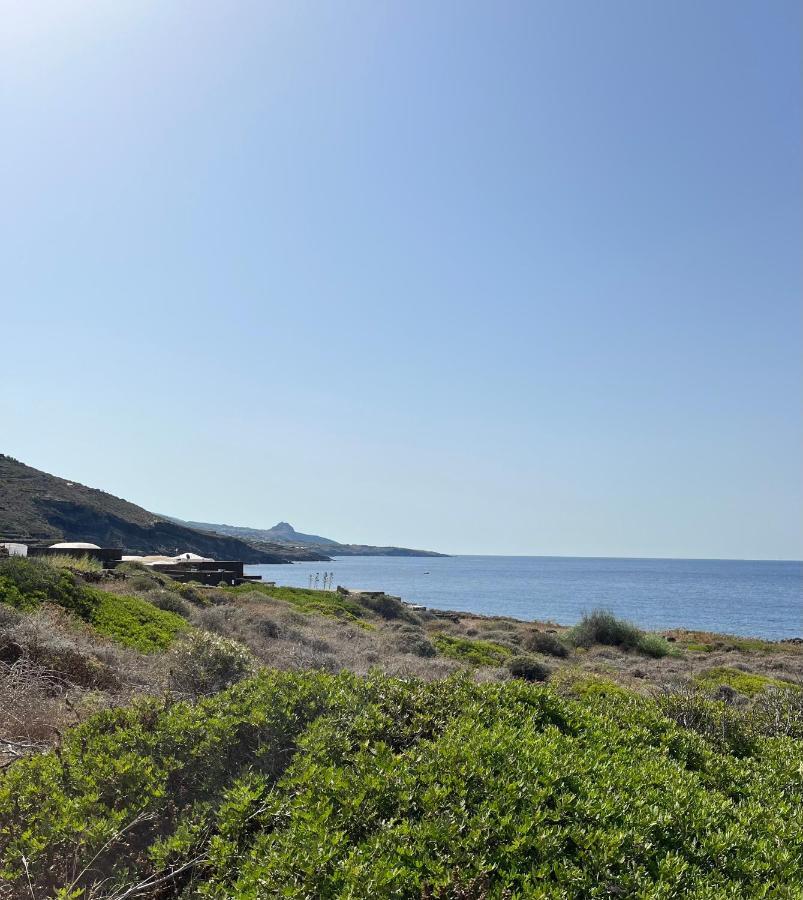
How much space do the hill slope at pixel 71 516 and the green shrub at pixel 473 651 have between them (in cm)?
4716

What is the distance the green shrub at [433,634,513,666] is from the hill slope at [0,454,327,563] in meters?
47.2

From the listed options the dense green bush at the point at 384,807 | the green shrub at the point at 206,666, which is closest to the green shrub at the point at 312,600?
the green shrub at the point at 206,666

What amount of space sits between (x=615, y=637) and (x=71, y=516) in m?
65.9

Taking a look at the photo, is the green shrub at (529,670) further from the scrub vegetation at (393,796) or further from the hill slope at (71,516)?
the hill slope at (71,516)

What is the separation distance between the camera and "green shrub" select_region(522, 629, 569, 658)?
24922mm

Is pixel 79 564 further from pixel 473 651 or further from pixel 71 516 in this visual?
pixel 71 516

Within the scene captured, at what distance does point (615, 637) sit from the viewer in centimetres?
2722

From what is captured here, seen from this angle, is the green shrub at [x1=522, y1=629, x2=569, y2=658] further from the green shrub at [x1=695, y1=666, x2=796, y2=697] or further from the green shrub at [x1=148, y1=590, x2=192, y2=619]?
the green shrub at [x1=148, y1=590, x2=192, y2=619]

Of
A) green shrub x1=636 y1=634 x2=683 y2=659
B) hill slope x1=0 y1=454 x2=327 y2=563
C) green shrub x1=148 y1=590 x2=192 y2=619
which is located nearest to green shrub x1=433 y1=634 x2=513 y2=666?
green shrub x1=636 y1=634 x2=683 y2=659

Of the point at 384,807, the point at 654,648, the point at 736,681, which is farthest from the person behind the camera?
the point at 654,648

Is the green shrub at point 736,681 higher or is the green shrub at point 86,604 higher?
the green shrub at point 86,604

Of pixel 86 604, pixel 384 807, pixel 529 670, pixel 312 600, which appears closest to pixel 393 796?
pixel 384 807

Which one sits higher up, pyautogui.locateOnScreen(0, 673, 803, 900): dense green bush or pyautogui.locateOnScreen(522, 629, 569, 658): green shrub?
pyautogui.locateOnScreen(0, 673, 803, 900): dense green bush

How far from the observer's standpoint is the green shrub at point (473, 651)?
1853 cm
